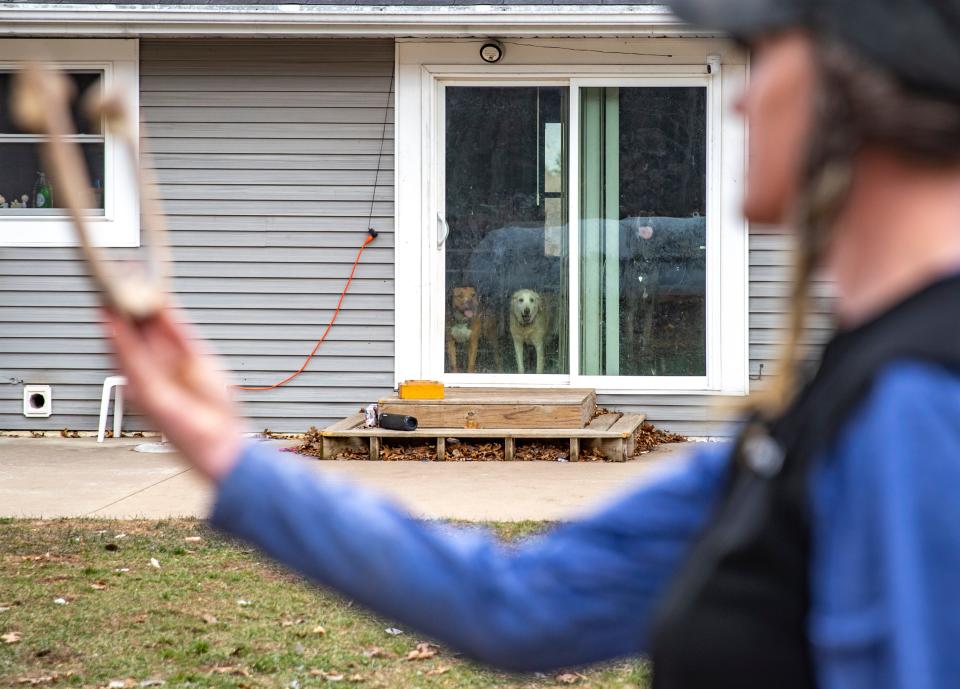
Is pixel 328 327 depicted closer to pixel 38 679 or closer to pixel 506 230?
pixel 506 230

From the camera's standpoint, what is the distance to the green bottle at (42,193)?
9602 mm

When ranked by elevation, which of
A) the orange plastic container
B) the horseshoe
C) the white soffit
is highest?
the white soffit

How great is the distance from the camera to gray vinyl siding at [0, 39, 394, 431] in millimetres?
9477

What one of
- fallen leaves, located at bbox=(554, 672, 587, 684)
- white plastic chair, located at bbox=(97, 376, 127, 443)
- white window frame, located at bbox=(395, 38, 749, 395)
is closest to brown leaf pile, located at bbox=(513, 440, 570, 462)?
white window frame, located at bbox=(395, 38, 749, 395)

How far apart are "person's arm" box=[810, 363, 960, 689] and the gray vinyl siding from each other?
882 centimetres

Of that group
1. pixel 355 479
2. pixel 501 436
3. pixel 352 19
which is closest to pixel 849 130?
pixel 355 479

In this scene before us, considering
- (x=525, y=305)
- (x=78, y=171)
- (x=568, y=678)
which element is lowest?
(x=568, y=678)

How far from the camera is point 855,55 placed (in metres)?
0.79

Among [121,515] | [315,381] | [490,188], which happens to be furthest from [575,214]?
[121,515]

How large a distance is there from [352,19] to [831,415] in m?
8.55

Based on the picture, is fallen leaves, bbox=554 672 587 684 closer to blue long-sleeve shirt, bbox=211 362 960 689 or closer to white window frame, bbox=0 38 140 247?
blue long-sleeve shirt, bbox=211 362 960 689

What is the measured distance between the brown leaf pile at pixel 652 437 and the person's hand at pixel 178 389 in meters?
8.12

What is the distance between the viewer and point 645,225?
9.47 m

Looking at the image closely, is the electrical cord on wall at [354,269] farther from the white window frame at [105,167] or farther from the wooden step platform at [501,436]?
the white window frame at [105,167]
